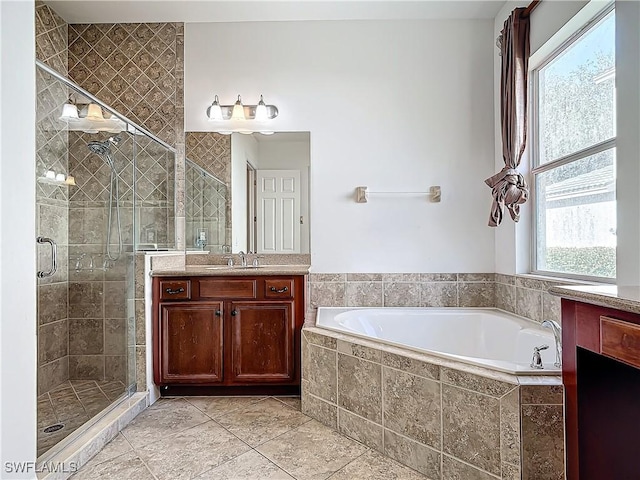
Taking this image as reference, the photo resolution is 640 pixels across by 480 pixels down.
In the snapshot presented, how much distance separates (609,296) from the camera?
3.50ft

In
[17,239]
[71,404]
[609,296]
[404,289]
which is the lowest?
[71,404]

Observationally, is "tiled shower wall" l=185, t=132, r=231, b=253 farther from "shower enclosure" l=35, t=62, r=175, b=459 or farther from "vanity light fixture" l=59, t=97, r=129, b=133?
"vanity light fixture" l=59, t=97, r=129, b=133

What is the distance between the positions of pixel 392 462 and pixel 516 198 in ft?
5.73

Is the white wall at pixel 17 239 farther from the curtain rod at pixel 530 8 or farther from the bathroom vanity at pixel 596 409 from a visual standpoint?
the curtain rod at pixel 530 8

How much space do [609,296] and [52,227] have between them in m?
2.56

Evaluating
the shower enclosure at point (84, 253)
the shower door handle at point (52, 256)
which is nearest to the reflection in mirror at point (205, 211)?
the shower enclosure at point (84, 253)

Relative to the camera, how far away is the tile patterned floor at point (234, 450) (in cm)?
177

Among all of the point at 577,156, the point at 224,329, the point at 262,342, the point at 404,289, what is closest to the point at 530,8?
the point at 577,156

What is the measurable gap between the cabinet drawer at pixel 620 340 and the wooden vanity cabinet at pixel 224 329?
1.87m

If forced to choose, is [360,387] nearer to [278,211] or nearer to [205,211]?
[278,211]

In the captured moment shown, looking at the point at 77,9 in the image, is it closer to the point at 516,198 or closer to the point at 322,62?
the point at 322,62

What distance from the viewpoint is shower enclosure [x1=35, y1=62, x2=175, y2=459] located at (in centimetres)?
201

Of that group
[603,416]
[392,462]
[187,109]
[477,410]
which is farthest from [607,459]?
[187,109]

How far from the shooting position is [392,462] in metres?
1.84
